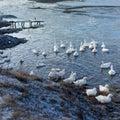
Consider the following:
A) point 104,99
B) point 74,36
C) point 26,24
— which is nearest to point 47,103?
point 104,99

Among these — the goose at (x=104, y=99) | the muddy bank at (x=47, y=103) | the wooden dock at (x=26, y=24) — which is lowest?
the wooden dock at (x=26, y=24)

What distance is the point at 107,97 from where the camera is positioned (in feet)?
65.1

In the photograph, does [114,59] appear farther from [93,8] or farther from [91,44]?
[93,8]

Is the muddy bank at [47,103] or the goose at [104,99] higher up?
the muddy bank at [47,103]

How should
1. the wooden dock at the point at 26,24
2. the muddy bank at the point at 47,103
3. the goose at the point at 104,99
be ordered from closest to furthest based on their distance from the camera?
the muddy bank at the point at 47,103 → the goose at the point at 104,99 → the wooden dock at the point at 26,24

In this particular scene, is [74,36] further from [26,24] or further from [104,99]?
[104,99]

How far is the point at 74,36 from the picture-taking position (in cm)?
4050

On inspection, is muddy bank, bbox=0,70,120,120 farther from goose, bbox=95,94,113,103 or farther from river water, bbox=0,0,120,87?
river water, bbox=0,0,120,87

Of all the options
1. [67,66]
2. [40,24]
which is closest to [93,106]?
[67,66]

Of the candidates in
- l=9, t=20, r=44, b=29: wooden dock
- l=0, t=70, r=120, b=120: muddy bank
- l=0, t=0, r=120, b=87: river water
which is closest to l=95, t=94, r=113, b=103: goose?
l=0, t=70, r=120, b=120: muddy bank

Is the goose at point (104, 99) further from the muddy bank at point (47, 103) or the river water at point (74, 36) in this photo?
the river water at point (74, 36)

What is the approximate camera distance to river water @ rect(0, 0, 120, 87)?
2875 cm

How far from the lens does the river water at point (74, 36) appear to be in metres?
28.7

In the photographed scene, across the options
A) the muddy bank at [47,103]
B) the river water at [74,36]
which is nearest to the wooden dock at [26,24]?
the river water at [74,36]
